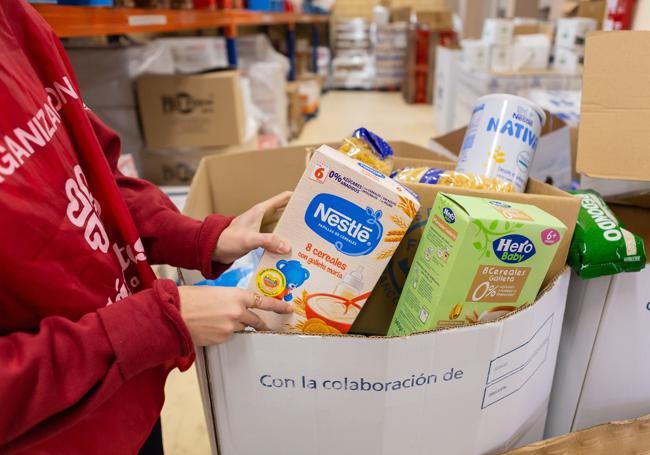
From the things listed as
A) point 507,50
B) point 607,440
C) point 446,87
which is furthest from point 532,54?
point 607,440

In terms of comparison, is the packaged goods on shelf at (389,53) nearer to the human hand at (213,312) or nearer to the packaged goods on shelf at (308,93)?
the packaged goods on shelf at (308,93)

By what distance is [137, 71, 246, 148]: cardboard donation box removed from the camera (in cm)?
193

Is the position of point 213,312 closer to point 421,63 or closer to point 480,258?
point 480,258

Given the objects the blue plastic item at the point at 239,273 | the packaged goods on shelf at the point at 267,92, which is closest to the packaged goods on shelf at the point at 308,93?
the packaged goods on shelf at the point at 267,92

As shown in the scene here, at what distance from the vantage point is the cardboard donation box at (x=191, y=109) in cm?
193

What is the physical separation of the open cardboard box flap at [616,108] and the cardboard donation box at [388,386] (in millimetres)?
81

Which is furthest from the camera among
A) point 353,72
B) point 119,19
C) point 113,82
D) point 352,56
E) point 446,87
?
point 352,56

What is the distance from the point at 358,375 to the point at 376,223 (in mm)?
182

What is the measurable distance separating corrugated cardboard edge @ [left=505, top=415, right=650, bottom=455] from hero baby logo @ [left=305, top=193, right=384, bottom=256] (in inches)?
15.2

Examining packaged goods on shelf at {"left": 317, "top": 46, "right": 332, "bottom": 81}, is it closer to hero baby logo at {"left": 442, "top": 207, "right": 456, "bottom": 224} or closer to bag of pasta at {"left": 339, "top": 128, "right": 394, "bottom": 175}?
bag of pasta at {"left": 339, "top": 128, "right": 394, "bottom": 175}

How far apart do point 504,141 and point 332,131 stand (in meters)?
3.54

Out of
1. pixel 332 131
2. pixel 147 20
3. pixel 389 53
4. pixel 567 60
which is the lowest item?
pixel 332 131

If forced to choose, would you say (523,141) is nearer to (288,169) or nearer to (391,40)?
(288,169)

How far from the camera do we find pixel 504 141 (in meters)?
0.84
